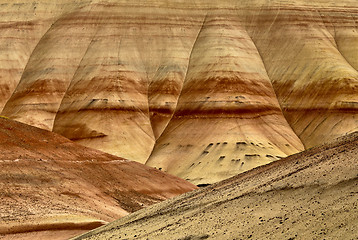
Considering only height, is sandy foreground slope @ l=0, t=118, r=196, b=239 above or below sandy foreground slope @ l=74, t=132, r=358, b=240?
below

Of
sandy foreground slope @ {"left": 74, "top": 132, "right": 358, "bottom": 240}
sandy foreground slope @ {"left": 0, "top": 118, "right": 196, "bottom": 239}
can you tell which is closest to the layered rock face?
sandy foreground slope @ {"left": 0, "top": 118, "right": 196, "bottom": 239}

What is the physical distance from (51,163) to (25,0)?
53.8 metres

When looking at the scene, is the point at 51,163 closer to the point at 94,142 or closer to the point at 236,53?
the point at 94,142

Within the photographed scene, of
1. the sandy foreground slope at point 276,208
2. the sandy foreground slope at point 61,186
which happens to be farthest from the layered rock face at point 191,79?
the sandy foreground slope at point 276,208

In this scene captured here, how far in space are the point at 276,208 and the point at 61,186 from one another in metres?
29.7

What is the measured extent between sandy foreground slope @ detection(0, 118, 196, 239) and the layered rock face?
1520 centimetres

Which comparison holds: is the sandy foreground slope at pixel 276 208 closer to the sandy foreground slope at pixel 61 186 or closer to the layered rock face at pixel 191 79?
the sandy foreground slope at pixel 61 186

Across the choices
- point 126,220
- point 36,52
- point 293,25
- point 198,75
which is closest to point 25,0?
point 36,52

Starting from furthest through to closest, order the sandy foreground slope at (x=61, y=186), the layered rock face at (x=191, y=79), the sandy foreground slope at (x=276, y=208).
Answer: the layered rock face at (x=191, y=79), the sandy foreground slope at (x=61, y=186), the sandy foreground slope at (x=276, y=208)

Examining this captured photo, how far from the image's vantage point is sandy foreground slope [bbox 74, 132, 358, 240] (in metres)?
15.7

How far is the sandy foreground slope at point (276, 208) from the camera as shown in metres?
15.7

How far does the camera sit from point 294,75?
8544cm

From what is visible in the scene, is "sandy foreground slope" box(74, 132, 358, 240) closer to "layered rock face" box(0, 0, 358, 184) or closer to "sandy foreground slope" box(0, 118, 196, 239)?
"sandy foreground slope" box(0, 118, 196, 239)

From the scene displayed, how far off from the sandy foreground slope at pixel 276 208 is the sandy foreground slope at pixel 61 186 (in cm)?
1140
